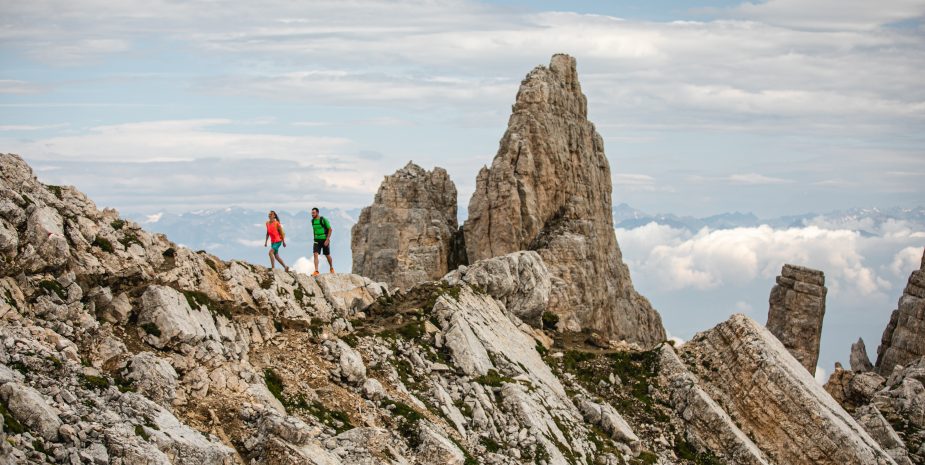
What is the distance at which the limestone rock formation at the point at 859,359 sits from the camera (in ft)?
297

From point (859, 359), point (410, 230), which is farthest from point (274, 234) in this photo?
point (410, 230)

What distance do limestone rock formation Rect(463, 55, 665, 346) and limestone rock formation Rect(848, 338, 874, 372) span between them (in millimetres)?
20595

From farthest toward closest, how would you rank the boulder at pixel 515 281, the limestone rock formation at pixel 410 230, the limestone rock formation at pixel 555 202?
1. the limestone rock formation at pixel 410 230
2. the limestone rock formation at pixel 555 202
3. the boulder at pixel 515 281

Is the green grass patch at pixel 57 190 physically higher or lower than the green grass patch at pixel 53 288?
higher

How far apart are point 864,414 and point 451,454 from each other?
3130 centimetres

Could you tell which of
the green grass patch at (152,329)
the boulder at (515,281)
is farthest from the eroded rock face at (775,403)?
the green grass patch at (152,329)

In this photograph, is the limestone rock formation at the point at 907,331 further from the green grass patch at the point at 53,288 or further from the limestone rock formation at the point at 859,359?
the green grass patch at the point at 53,288

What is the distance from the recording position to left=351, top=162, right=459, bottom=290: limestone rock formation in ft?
349

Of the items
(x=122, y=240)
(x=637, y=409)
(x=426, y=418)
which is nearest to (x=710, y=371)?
(x=637, y=409)

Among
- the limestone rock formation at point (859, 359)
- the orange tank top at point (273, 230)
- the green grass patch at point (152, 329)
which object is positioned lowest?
the green grass patch at point (152, 329)

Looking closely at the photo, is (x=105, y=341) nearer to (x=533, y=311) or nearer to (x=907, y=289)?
(x=533, y=311)

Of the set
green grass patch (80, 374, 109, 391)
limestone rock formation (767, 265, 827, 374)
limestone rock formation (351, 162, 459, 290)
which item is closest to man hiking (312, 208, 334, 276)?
green grass patch (80, 374, 109, 391)

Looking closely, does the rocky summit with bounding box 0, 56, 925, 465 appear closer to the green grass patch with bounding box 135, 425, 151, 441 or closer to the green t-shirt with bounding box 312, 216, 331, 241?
the green grass patch with bounding box 135, 425, 151, 441

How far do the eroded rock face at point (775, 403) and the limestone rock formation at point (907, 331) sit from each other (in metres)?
37.0
